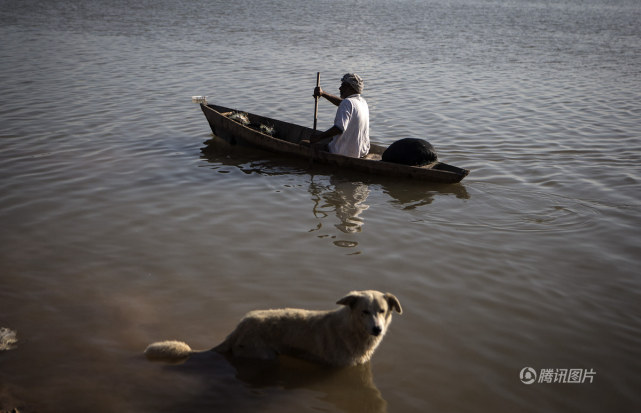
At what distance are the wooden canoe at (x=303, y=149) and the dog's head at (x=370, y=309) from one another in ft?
16.4

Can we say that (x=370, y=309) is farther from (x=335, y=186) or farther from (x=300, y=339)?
(x=335, y=186)

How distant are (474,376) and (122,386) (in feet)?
9.58

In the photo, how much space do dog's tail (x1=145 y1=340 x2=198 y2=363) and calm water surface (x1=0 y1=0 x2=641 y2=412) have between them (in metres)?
0.09

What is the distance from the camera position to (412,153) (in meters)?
9.23

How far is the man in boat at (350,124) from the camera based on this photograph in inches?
366

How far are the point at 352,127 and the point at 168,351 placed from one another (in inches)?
231

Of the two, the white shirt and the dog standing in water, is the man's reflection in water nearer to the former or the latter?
the white shirt

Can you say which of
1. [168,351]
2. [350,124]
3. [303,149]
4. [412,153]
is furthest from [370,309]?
[303,149]

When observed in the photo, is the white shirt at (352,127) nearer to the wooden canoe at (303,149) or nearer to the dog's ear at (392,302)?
the wooden canoe at (303,149)

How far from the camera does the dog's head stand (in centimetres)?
420

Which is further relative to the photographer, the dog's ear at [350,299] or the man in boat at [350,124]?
the man in boat at [350,124]

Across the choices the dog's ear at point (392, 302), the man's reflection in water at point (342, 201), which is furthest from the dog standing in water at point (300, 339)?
the man's reflection in water at point (342, 201)

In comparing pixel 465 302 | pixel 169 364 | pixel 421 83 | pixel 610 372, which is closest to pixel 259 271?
pixel 169 364

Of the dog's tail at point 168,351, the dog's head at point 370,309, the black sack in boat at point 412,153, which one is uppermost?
the black sack in boat at point 412,153
